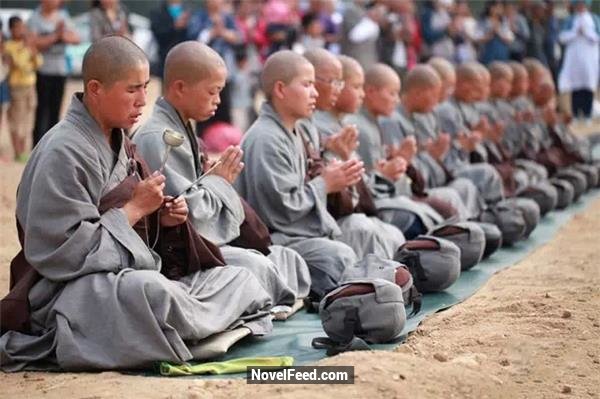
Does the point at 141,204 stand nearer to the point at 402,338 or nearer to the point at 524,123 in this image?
the point at 402,338

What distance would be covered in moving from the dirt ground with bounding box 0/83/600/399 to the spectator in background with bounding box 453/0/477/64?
10.2 m

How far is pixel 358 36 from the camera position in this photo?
49.5ft

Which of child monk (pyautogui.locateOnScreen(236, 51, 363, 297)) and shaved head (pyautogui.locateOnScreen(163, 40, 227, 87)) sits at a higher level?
shaved head (pyautogui.locateOnScreen(163, 40, 227, 87))

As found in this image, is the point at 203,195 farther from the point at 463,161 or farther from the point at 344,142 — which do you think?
the point at 463,161

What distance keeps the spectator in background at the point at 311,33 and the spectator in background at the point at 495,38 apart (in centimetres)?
403

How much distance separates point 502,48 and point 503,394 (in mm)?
13573

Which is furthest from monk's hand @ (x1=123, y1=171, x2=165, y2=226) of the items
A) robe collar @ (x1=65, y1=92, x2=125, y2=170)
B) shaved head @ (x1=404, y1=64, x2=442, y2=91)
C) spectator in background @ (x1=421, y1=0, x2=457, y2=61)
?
spectator in background @ (x1=421, y1=0, x2=457, y2=61)

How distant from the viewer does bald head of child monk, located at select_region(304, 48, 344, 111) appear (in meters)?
8.26

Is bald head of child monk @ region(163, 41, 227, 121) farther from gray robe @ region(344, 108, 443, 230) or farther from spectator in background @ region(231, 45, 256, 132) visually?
spectator in background @ region(231, 45, 256, 132)

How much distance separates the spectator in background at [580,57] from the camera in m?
19.3


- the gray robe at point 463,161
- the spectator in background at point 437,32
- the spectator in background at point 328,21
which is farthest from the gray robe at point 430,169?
the spectator in background at point 437,32

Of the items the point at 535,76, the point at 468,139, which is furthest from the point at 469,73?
the point at 535,76

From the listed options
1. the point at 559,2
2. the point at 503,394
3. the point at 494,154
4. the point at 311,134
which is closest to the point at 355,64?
the point at 311,134

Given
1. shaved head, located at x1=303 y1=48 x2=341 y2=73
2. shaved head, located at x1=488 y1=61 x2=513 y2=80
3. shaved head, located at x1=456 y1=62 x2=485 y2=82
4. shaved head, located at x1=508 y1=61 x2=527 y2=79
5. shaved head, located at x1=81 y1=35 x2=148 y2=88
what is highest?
shaved head, located at x1=81 y1=35 x2=148 y2=88
